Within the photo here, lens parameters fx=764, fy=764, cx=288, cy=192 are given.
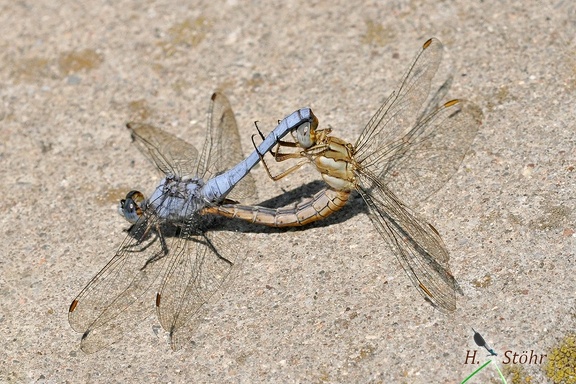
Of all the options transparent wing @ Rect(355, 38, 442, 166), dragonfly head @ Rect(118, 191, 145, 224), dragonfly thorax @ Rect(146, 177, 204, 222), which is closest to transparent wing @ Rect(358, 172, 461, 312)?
transparent wing @ Rect(355, 38, 442, 166)

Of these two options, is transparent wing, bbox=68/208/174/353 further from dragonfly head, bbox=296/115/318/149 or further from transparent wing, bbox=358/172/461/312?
transparent wing, bbox=358/172/461/312

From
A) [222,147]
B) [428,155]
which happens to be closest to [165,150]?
[222,147]

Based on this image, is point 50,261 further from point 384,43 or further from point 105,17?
point 384,43

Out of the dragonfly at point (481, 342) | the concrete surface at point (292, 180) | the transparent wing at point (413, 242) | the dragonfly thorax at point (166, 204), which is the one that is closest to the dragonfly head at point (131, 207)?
the dragonfly thorax at point (166, 204)

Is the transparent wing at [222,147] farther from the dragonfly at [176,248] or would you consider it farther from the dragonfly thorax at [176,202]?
the dragonfly thorax at [176,202]

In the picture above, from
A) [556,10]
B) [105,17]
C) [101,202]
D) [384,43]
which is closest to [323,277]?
[101,202]

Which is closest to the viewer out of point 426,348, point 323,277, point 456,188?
point 426,348
